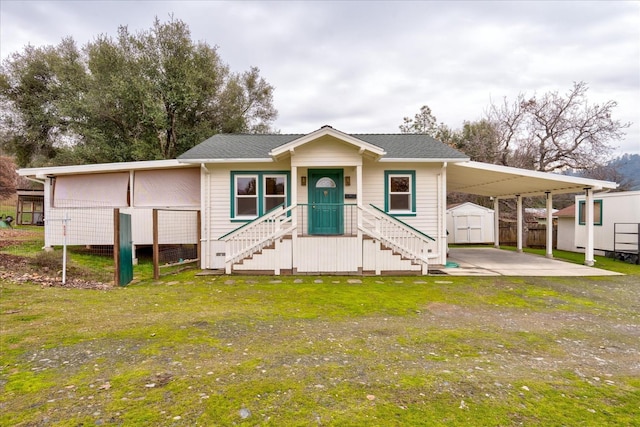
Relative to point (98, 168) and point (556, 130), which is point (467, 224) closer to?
point (556, 130)

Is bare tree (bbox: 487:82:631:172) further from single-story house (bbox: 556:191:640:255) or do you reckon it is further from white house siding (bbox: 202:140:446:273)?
white house siding (bbox: 202:140:446:273)

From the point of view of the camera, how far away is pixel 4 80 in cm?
1956

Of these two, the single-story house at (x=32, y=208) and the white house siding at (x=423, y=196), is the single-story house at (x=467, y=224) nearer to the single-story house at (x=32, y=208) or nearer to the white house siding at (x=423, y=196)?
the white house siding at (x=423, y=196)

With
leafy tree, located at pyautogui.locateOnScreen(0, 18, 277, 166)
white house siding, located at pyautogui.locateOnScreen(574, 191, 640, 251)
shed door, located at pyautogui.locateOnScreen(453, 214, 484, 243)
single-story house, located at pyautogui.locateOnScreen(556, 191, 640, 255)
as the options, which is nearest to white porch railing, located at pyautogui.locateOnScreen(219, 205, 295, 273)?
single-story house, located at pyautogui.locateOnScreen(556, 191, 640, 255)

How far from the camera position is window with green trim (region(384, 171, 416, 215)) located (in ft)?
33.5

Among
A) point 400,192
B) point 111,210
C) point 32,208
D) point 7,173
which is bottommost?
point 111,210

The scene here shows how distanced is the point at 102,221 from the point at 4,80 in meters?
17.5

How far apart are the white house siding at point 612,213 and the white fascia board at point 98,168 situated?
16324mm

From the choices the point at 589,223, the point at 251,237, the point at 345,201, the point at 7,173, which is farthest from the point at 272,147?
the point at 7,173

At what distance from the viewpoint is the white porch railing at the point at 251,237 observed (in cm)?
883

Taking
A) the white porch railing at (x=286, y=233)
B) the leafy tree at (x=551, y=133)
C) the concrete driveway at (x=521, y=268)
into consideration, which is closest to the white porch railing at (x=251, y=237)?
the white porch railing at (x=286, y=233)

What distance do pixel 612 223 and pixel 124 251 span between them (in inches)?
703

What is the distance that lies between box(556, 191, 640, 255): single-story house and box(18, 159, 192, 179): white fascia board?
51.6 ft

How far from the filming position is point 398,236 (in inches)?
358
